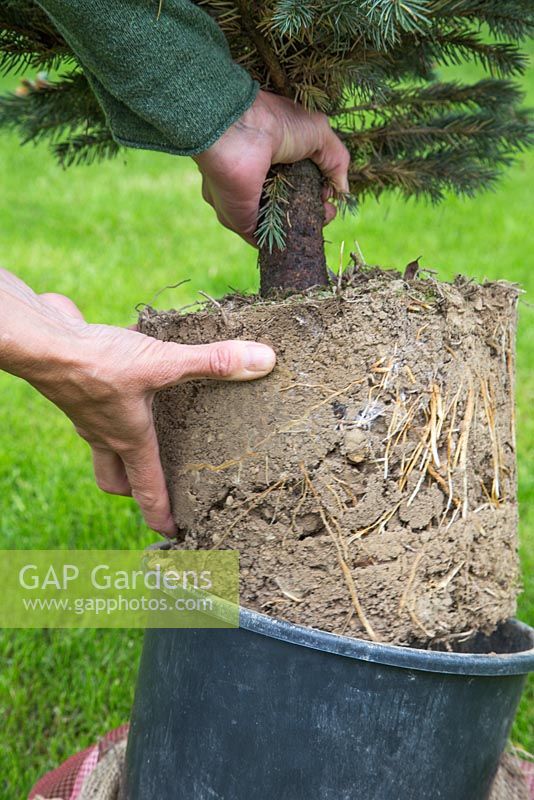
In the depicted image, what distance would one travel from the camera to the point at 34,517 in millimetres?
2805

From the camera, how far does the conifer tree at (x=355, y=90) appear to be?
121cm

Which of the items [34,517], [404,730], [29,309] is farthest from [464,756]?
[34,517]

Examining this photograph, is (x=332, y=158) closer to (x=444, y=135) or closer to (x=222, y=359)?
(x=444, y=135)

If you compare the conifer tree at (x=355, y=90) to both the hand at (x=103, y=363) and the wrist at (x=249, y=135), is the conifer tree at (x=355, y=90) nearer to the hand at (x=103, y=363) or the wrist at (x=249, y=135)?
the wrist at (x=249, y=135)

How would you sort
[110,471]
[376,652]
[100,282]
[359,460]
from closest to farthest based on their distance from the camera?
[376,652], [359,460], [110,471], [100,282]

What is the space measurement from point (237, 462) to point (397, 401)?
10.8 inches

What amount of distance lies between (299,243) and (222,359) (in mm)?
326

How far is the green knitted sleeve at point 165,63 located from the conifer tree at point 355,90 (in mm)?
45

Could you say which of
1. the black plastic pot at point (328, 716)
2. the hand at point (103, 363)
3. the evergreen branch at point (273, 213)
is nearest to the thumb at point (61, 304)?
the hand at point (103, 363)

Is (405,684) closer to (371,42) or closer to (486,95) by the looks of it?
(371,42)

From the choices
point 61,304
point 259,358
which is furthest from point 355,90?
point 61,304

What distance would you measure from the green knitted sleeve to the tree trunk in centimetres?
20

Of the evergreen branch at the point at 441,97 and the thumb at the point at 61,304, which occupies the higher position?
the evergreen branch at the point at 441,97

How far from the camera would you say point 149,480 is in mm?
1361
